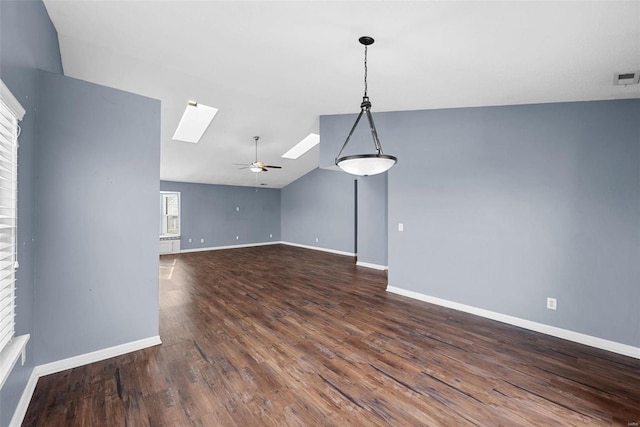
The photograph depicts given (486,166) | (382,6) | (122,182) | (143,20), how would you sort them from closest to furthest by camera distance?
(382,6) < (143,20) < (122,182) < (486,166)

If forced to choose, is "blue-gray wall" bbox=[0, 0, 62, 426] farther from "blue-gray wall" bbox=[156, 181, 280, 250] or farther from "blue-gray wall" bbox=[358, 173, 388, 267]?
"blue-gray wall" bbox=[156, 181, 280, 250]

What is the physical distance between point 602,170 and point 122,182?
486cm

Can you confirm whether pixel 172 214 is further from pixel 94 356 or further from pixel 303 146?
pixel 94 356

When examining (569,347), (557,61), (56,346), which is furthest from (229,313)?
(557,61)

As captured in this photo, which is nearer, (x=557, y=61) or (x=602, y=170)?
(x=557, y=61)

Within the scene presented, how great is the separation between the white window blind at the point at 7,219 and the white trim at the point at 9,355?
52 millimetres

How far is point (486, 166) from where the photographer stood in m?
3.58

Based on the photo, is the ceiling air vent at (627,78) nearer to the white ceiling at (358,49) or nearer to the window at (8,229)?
the white ceiling at (358,49)

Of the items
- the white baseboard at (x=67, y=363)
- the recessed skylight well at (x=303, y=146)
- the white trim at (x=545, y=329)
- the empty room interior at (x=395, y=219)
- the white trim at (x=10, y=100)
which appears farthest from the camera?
the recessed skylight well at (x=303, y=146)

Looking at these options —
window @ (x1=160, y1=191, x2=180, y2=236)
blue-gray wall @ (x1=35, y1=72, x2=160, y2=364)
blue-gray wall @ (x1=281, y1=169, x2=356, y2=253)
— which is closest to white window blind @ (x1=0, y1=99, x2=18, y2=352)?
blue-gray wall @ (x1=35, y1=72, x2=160, y2=364)

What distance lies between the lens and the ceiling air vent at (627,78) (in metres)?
2.33

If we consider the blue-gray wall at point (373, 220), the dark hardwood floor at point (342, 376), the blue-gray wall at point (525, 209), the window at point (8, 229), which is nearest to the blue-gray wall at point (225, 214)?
the blue-gray wall at point (373, 220)

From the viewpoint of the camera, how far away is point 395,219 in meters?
4.52

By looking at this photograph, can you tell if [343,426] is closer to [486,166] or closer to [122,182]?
[122,182]
